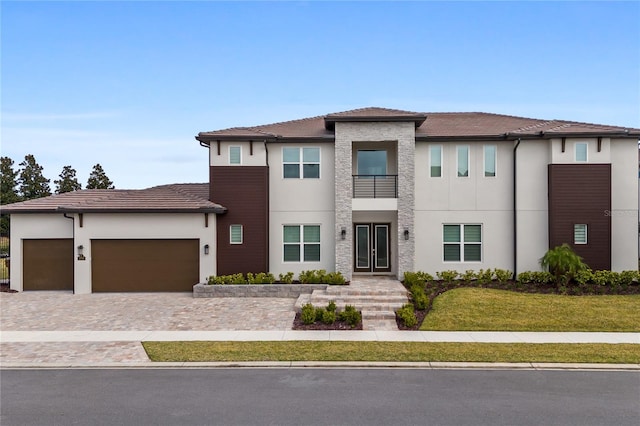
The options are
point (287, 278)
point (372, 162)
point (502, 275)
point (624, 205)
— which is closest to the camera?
point (287, 278)

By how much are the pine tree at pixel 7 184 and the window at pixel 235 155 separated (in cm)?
3571

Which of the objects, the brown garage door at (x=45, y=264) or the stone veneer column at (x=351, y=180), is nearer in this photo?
the stone veneer column at (x=351, y=180)

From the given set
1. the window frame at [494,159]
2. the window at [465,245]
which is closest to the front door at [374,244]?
the window at [465,245]

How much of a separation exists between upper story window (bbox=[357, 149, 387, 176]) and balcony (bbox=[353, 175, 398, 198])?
1.61 ft

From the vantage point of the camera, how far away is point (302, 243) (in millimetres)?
18641

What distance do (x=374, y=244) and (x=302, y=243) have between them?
3.27 meters

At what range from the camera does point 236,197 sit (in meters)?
18.2

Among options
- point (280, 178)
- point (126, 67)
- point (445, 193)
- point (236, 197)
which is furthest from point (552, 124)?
point (126, 67)

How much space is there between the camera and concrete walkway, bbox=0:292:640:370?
31.8 feet

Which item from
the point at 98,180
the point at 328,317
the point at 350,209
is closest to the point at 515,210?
the point at 350,209

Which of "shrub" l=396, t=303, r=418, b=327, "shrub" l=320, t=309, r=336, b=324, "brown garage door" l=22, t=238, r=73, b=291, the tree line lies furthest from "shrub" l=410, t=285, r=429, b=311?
the tree line

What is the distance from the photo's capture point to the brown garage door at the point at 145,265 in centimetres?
1764

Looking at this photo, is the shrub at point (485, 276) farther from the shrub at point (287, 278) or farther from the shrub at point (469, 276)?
the shrub at point (287, 278)

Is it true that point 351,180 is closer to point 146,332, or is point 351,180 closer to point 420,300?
point 420,300
